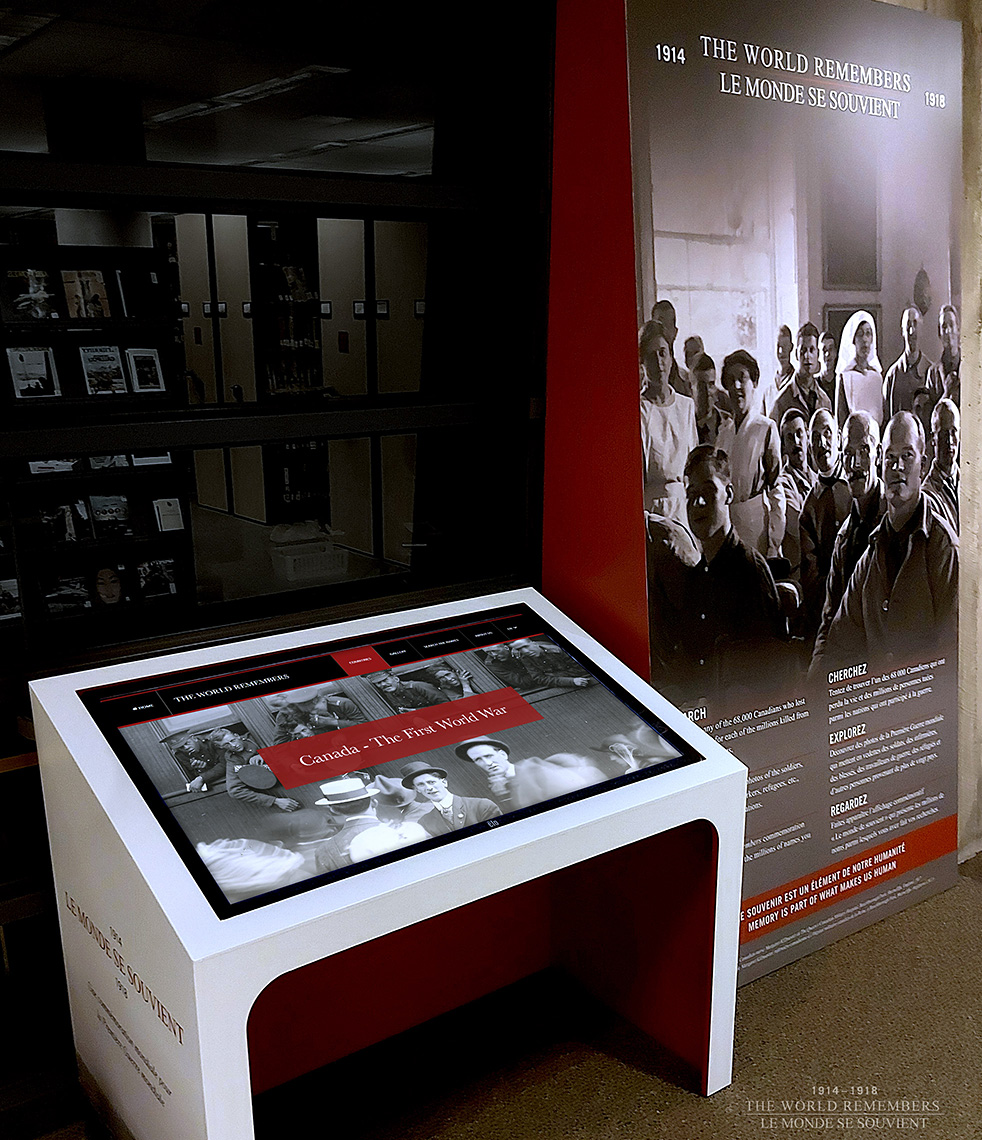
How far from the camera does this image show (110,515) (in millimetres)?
2105

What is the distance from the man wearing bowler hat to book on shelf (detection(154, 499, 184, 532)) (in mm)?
729

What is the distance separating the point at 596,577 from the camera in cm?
231

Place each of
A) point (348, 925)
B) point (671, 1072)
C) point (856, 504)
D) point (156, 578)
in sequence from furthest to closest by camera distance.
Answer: point (856, 504)
point (671, 1072)
point (156, 578)
point (348, 925)

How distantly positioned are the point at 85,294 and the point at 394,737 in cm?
101

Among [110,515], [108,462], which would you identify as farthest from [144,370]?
[110,515]

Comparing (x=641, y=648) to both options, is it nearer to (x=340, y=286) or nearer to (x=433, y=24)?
(x=340, y=286)

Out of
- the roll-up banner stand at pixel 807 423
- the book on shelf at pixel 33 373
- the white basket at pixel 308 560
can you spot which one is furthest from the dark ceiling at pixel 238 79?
the white basket at pixel 308 560

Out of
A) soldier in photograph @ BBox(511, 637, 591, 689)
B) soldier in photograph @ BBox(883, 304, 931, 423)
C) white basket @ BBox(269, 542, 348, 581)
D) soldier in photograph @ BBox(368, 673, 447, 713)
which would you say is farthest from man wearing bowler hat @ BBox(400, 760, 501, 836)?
soldier in photograph @ BBox(883, 304, 931, 423)

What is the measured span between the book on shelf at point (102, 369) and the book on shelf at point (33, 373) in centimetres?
6

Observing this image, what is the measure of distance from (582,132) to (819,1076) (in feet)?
6.75

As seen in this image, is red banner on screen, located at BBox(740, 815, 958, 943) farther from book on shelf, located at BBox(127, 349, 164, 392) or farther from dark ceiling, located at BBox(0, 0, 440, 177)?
dark ceiling, located at BBox(0, 0, 440, 177)

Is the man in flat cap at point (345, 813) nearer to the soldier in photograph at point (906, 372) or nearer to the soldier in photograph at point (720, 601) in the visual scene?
the soldier in photograph at point (720, 601)

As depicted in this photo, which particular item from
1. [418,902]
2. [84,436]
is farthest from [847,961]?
[84,436]

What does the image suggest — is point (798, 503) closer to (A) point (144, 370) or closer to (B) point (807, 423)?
(B) point (807, 423)
